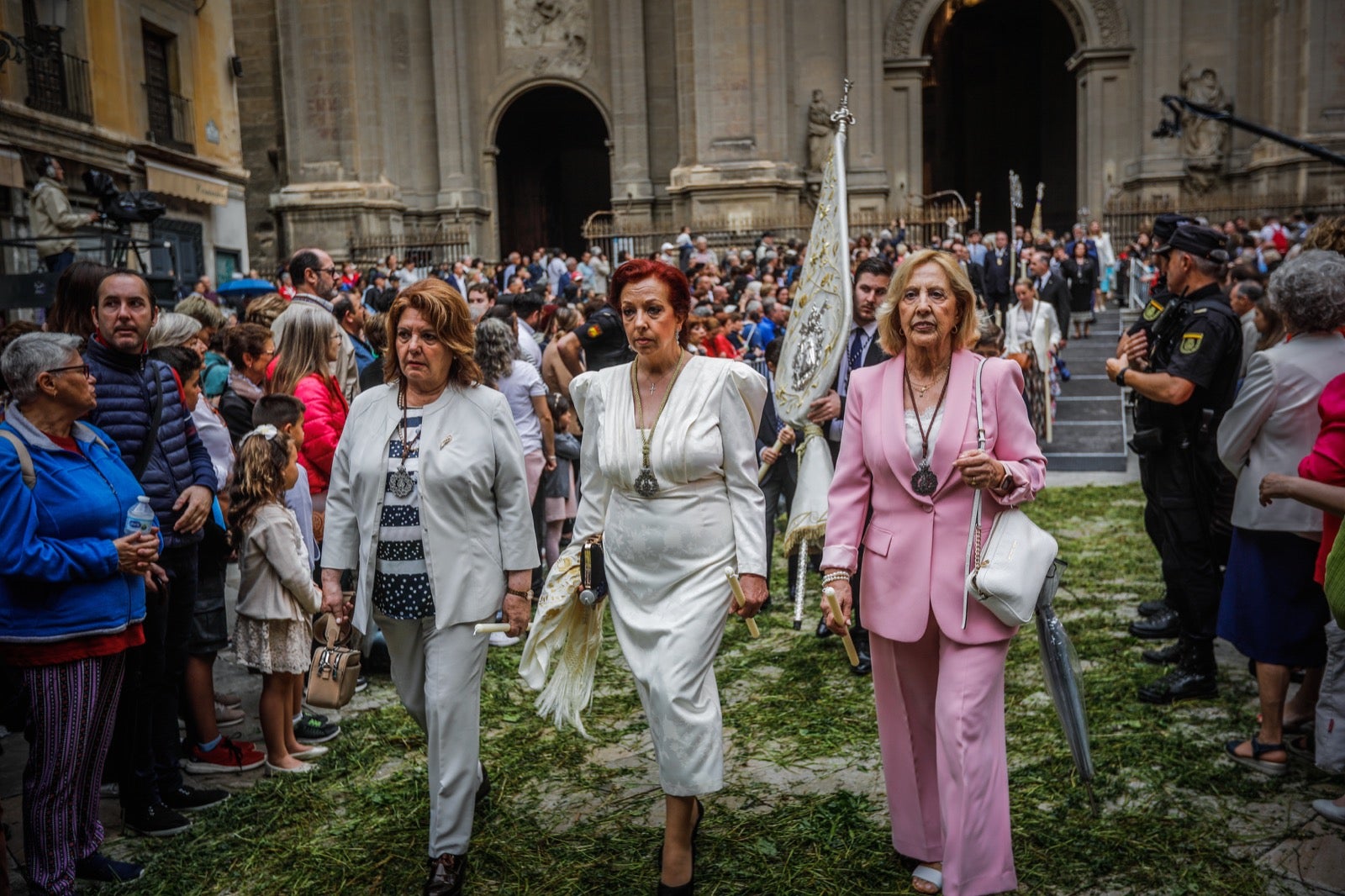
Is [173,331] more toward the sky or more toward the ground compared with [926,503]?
more toward the sky

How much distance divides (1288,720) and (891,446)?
2795 mm

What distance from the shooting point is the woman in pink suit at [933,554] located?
3643mm

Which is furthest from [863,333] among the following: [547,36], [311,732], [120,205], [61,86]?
[547,36]

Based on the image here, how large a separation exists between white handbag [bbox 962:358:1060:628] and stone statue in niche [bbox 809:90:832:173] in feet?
87.4

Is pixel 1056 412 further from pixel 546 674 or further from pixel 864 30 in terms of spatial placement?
pixel 864 30

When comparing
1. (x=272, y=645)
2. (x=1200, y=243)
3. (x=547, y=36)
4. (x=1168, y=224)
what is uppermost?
(x=547, y=36)

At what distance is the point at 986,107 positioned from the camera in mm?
42781

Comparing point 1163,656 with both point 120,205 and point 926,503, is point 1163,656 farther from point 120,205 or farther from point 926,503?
point 120,205

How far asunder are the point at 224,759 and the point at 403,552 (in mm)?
1866

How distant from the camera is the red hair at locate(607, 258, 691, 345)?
4145 mm

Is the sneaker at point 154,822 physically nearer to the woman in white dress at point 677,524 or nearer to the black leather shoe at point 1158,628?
the woman in white dress at point 677,524

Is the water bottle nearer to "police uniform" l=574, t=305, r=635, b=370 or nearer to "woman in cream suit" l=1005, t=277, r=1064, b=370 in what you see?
"police uniform" l=574, t=305, r=635, b=370

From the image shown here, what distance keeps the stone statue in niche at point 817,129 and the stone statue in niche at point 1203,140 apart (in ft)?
29.0

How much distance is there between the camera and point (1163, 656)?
6.25 m
